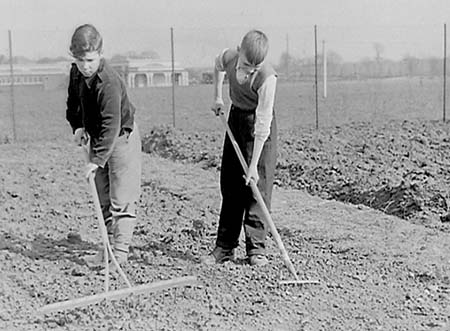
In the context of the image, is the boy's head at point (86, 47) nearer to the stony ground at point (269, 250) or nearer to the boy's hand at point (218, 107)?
the boy's hand at point (218, 107)

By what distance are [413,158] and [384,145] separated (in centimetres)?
112

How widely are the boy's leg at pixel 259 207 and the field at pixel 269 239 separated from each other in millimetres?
183

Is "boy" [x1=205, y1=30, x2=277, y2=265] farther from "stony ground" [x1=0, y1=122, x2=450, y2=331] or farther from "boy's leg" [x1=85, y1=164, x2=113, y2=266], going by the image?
"boy's leg" [x1=85, y1=164, x2=113, y2=266]

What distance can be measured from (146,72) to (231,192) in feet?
90.8

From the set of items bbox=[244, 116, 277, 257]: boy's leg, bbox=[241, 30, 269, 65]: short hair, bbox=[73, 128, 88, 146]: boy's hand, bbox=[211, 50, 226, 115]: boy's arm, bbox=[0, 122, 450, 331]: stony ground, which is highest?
bbox=[241, 30, 269, 65]: short hair

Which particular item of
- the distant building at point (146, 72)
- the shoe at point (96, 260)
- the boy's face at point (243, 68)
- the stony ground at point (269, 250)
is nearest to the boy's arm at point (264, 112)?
the boy's face at point (243, 68)

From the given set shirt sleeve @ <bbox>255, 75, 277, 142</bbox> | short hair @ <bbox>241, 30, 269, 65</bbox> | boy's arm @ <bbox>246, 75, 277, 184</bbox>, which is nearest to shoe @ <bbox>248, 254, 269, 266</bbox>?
boy's arm @ <bbox>246, 75, 277, 184</bbox>

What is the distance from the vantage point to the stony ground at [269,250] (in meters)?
5.23

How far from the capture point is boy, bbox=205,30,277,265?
577 centimetres

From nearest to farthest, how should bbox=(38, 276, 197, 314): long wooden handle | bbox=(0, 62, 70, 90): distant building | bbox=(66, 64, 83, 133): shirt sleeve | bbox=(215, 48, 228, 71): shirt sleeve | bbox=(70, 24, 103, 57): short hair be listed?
bbox=(38, 276, 197, 314): long wooden handle
bbox=(70, 24, 103, 57): short hair
bbox=(66, 64, 83, 133): shirt sleeve
bbox=(215, 48, 228, 71): shirt sleeve
bbox=(0, 62, 70, 90): distant building

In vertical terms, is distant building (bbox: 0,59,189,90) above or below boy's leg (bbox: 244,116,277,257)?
above

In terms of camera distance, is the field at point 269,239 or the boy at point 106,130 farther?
the boy at point 106,130

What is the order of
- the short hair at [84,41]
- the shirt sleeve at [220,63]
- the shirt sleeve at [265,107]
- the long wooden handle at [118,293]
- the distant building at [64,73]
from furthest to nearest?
the distant building at [64,73] → the shirt sleeve at [220,63] → the shirt sleeve at [265,107] → the short hair at [84,41] → the long wooden handle at [118,293]

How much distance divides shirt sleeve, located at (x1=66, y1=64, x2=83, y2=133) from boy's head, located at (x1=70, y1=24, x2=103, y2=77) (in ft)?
1.21
